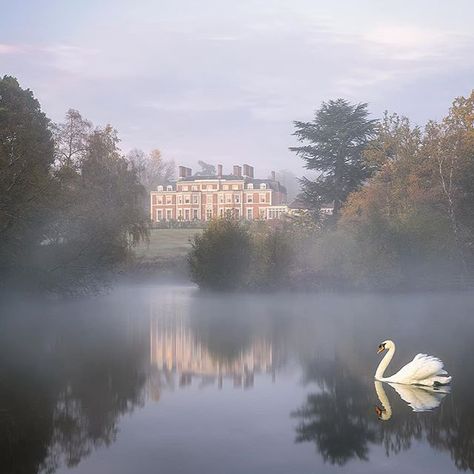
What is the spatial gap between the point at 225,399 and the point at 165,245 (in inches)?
2714

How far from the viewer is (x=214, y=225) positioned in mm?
51062

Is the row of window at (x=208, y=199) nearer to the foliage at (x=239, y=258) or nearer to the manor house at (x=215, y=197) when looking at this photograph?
the manor house at (x=215, y=197)

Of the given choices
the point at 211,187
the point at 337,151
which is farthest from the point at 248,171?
the point at 337,151

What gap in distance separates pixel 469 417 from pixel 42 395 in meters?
9.11

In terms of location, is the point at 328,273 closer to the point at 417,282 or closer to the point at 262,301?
the point at 417,282

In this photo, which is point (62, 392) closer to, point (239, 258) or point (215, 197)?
point (239, 258)

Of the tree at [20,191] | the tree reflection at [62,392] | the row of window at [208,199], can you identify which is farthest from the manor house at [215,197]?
the tree reflection at [62,392]

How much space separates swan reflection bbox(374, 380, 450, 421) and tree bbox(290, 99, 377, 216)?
152 feet

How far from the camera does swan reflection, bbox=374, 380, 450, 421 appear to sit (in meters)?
15.6

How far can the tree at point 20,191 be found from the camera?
33031mm

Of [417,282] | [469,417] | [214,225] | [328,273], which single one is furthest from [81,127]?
[469,417]

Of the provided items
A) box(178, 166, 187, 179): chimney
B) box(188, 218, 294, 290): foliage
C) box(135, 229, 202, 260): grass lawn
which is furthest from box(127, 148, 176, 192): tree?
box(188, 218, 294, 290): foliage

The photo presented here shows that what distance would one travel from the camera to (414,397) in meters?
17.0

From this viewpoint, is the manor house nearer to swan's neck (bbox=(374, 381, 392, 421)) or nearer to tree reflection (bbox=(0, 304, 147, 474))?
tree reflection (bbox=(0, 304, 147, 474))
